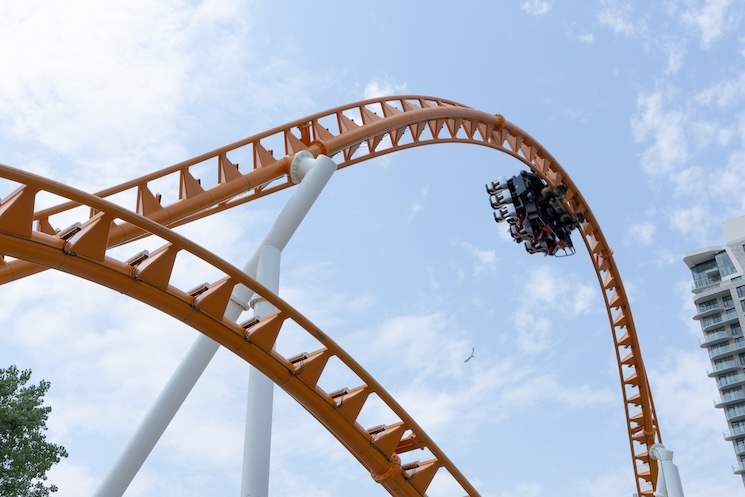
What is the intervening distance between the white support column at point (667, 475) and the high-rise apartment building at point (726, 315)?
154 feet

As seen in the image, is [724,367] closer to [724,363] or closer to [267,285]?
[724,363]

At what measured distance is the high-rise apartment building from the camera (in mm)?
62750

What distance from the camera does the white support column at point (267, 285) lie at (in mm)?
8922

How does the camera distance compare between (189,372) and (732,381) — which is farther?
(732,381)

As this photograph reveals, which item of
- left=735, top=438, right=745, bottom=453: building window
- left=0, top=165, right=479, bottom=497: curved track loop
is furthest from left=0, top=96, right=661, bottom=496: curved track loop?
left=735, top=438, right=745, bottom=453: building window

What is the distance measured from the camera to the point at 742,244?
67.7 m

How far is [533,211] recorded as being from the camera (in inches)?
800

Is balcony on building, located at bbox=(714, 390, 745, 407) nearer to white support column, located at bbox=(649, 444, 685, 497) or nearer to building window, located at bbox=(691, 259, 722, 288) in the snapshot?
building window, located at bbox=(691, 259, 722, 288)

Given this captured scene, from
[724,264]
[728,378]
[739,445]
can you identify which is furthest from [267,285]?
[724,264]

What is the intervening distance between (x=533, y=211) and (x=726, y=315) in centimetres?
5148

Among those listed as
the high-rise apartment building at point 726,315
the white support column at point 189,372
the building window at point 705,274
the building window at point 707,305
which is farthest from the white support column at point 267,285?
the building window at point 705,274

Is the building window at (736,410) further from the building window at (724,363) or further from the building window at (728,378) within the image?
the building window at (724,363)

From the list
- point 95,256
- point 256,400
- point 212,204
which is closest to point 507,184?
point 212,204

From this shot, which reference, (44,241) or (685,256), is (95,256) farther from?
(685,256)
